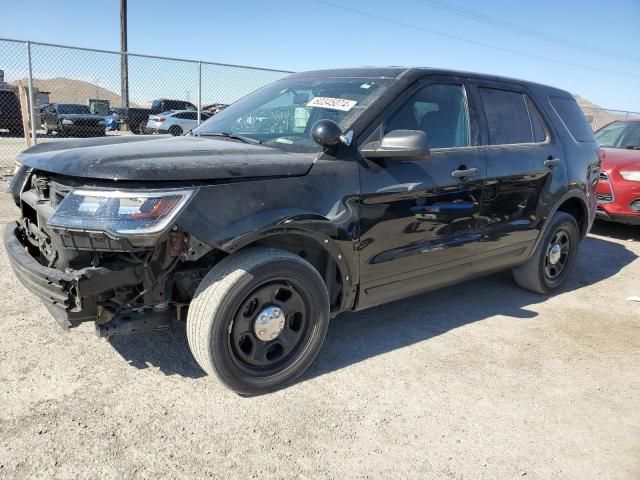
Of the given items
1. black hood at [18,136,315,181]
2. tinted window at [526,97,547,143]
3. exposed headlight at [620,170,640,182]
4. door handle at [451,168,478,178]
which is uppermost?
tinted window at [526,97,547,143]

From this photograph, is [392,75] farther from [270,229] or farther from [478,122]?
[270,229]

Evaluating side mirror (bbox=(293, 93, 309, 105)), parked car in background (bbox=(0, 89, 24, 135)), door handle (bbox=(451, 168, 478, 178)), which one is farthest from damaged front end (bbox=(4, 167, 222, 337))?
parked car in background (bbox=(0, 89, 24, 135))

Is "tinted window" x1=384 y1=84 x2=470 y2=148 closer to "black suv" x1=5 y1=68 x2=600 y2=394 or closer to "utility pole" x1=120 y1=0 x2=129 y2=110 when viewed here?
"black suv" x1=5 y1=68 x2=600 y2=394

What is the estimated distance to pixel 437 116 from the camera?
3498mm

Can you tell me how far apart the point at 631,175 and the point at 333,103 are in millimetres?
5399

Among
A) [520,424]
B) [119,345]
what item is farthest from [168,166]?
[520,424]

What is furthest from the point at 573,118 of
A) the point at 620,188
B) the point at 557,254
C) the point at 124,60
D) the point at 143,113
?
the point at 143,113

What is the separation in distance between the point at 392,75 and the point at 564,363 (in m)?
2.21

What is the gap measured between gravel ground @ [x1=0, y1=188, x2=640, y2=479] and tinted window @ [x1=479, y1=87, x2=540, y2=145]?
1.46 metres

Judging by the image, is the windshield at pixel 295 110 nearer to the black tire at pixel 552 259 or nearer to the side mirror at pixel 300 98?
the side mirror at pixel 300 98

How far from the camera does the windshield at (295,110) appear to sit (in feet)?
10.2

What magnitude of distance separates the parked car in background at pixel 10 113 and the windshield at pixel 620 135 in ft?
41.9

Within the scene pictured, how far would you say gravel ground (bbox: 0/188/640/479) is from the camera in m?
2.28

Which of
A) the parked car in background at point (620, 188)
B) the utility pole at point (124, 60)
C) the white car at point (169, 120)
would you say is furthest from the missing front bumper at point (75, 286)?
the white car at point (169, 120)
